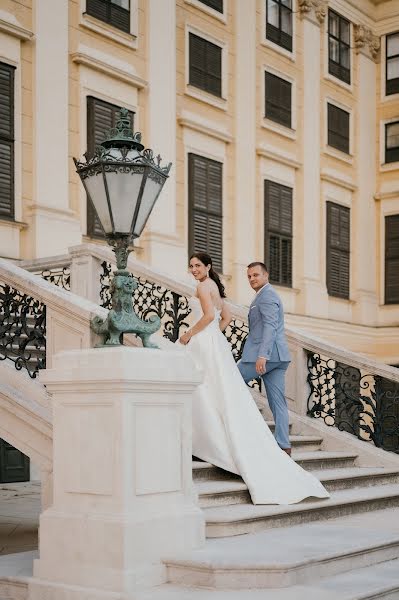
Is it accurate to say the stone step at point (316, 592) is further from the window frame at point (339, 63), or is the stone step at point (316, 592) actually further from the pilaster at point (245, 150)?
the window frame at point (339, 63)

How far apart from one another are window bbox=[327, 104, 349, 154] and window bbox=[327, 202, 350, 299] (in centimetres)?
137

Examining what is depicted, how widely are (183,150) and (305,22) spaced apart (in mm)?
5271

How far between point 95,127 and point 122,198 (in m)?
8.80

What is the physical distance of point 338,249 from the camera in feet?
68.2

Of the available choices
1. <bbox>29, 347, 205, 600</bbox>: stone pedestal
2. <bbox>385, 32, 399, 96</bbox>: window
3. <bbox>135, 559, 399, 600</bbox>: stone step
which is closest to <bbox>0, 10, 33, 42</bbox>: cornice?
<bbox>29, 347, 205, 600</bbox>: stone pedestal

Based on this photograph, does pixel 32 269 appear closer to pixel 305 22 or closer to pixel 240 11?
pixel 240 11

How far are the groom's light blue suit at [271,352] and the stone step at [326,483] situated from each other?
20.8 inches

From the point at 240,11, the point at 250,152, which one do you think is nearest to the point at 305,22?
the point at 240,11

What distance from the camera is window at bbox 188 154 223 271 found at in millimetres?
16688

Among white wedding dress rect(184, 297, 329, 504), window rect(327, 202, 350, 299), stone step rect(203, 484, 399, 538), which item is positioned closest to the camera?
stone step rect(203, 484, 399, 538)

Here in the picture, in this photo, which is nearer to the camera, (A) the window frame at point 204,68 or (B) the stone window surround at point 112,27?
(B) the stone window surround at point 112,27

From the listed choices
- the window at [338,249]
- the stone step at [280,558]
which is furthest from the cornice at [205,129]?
the stone step at [280,558]

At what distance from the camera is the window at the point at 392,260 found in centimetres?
2175

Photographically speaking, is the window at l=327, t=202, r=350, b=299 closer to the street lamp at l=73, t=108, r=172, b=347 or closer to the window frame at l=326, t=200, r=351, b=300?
the window frame at l=326, t=200, r=351, b=300
